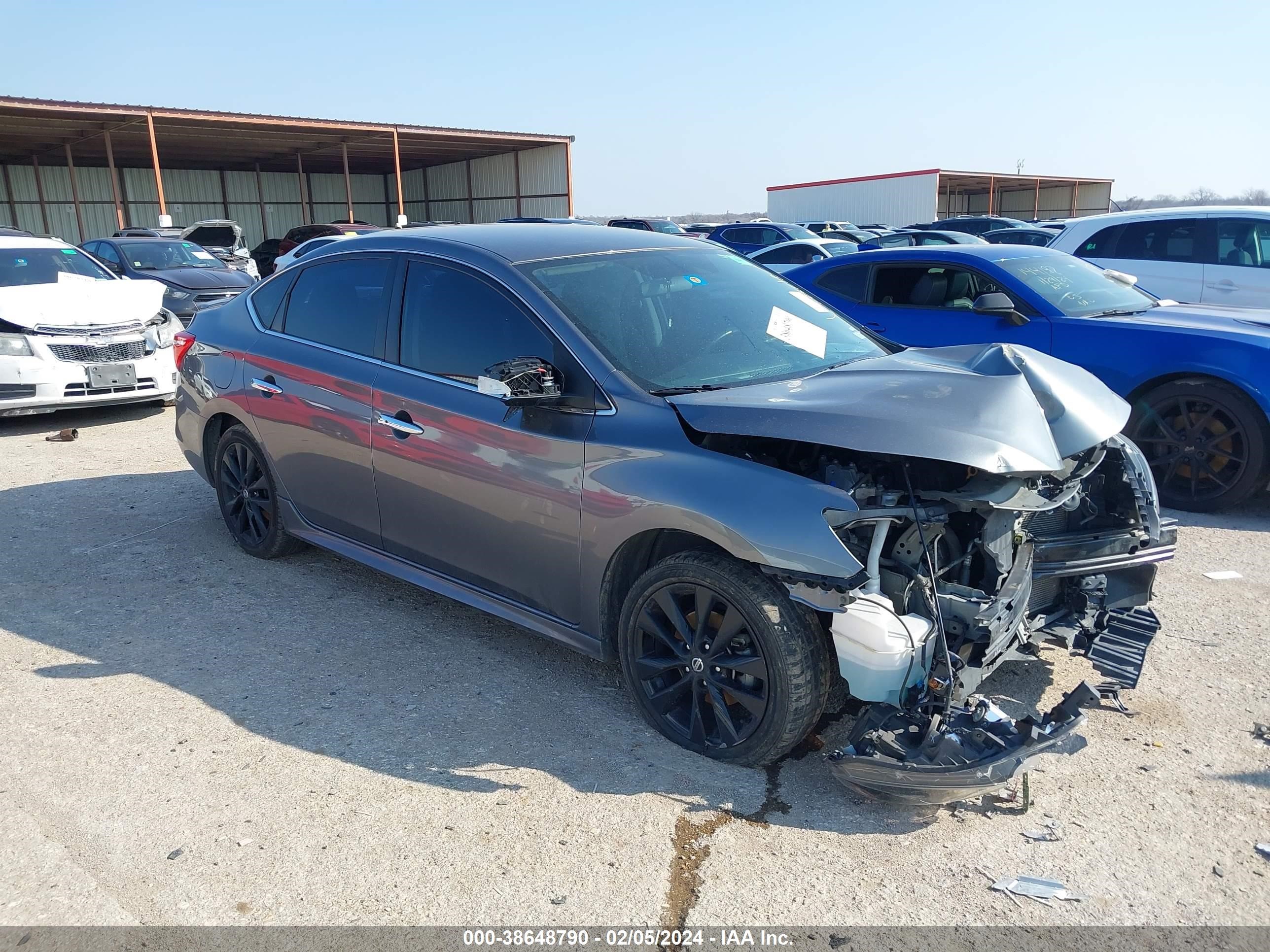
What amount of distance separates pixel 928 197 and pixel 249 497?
122 ft

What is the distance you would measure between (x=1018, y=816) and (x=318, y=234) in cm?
2266

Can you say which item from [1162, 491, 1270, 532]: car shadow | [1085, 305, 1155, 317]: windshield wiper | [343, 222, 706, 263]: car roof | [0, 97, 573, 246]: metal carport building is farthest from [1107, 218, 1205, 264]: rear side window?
[0, 97, 573, 246]: metal carport building

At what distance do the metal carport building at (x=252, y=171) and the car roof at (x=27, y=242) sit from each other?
13282 millimetres

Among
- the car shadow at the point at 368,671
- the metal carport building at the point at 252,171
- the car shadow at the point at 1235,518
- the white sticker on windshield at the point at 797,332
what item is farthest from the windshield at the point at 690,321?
the metal carport building at the point at 252,171

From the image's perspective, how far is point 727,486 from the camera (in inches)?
119

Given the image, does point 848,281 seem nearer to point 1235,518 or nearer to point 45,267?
point 1235,518

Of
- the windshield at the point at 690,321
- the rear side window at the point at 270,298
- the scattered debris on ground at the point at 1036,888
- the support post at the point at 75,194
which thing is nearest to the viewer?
the scattered debris on ground at the point at 1036,888

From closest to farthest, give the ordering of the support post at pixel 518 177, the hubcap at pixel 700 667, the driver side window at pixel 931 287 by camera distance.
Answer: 1. the hubcap at pixel 700 667
2. the driver side window at pixel 931 287
3. the support post at pixel 518 177

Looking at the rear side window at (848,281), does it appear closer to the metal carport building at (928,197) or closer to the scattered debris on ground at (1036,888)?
the scattered debris on ground at (1036,888)

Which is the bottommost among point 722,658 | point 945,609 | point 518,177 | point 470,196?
point 722,658

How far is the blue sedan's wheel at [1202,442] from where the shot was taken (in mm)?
5680

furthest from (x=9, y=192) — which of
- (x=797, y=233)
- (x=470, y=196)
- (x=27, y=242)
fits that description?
(x=27, y=242)

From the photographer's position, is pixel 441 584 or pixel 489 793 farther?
pixel 441 584

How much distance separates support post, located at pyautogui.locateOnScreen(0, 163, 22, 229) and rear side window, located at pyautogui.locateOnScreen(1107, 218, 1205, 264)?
35164 millimetres
